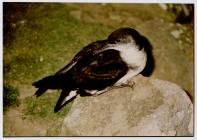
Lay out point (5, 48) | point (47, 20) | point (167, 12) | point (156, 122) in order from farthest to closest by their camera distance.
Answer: point (167, 12) → point (47, 20) → point (5, 48) → point (156, 122)

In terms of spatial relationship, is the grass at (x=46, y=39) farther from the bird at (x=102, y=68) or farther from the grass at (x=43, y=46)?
the bird at (x=102, y=68)

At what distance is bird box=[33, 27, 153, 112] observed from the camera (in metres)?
2.09

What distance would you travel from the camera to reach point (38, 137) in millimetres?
2154

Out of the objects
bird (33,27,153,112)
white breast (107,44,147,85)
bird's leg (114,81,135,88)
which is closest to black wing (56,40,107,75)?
bird (33,27,153,112)

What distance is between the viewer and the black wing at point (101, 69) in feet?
6.86

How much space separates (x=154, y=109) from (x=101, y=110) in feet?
0.98

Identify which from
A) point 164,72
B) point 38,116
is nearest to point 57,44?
point 38,116

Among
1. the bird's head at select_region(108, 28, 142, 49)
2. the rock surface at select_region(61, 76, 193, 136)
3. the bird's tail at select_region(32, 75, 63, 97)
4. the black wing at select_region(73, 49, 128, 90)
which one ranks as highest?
the bird's head at select_region(108, 28, 142, 49)

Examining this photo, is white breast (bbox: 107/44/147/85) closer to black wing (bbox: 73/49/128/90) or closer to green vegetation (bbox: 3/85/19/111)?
black wing (bbox: 73/49/128/90)

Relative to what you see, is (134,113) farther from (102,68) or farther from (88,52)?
(88,52)

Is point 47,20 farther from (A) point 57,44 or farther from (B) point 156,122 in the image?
(B) point 156,122

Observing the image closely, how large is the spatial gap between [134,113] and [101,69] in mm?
310

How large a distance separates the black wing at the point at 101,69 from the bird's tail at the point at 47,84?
118mm

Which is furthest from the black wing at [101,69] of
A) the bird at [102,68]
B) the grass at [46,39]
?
the grass at [46,39]
